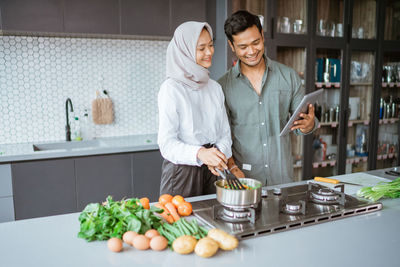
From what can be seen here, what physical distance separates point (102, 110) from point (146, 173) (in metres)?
0.81

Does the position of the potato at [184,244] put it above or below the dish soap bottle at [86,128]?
below

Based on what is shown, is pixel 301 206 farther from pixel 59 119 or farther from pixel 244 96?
pixel 59 119

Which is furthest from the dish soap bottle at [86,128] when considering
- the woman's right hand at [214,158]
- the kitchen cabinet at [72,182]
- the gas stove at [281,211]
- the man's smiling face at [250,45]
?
the gas stove at [281,211]

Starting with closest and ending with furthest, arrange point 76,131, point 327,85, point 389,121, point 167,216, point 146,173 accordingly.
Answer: point 167,216, point 146,173, point 76,131, point 327,85, point 389,121

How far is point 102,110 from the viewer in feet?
11.3

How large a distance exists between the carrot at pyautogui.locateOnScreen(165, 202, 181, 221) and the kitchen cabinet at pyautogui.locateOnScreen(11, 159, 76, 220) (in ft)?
5.25

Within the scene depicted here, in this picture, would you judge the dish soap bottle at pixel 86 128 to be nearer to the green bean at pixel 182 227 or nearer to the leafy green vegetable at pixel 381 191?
the green bean at pixel 182 227

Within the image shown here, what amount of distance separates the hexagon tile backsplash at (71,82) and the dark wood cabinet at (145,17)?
1.40 ft

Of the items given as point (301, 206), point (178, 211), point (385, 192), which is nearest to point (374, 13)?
point (385, 192)

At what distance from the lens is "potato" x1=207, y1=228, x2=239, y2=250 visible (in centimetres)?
112

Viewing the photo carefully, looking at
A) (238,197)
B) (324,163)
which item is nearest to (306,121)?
(238,197)

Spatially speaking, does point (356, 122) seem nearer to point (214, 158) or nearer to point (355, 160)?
point (355, 160)

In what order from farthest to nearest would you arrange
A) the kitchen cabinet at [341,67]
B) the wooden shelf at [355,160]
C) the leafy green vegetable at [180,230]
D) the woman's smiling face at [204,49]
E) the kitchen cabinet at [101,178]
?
the wooden shelf at [355,160]
the kitchen cabinet at [341,67]
the kitchen cabinet at [101,178]
the woman's smiling face at [204,49]
the leafy green vegetable at [180,230]

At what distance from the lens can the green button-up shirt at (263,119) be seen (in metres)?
2.30
